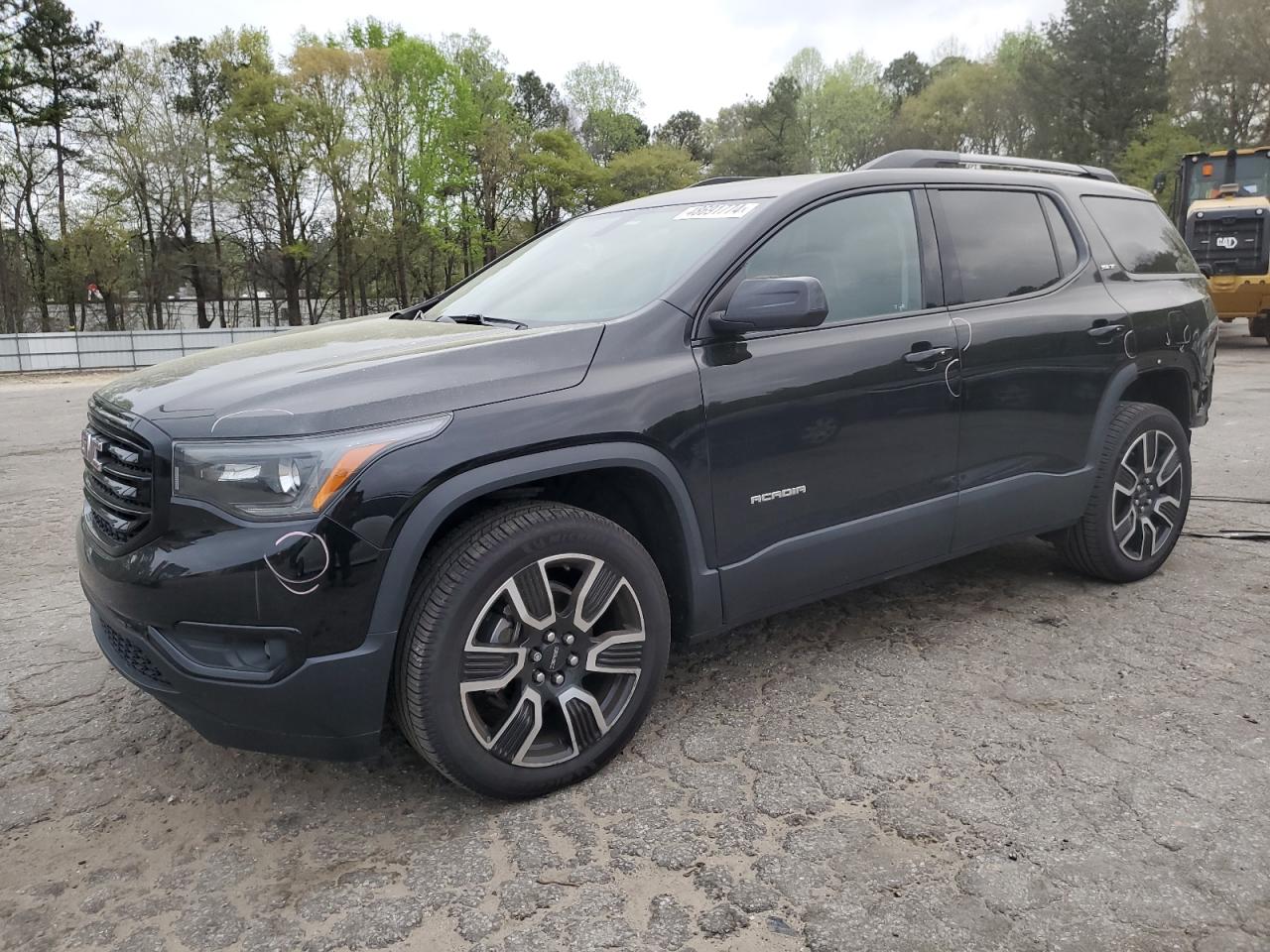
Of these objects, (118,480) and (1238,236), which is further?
(1238,236)

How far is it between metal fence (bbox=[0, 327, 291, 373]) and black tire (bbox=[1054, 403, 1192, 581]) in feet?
70.0

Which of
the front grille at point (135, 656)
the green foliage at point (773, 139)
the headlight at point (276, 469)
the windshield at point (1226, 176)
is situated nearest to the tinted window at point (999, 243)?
the headlight at point (276, 469)

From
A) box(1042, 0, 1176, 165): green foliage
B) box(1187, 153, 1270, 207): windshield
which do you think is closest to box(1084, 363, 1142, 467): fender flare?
box(1187, 153, 1270, 207): windshield

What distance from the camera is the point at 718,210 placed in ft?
11.1

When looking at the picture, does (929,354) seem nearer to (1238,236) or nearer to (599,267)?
(599,267)

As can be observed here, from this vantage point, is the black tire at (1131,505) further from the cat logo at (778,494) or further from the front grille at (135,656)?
the front grille at (135,656)

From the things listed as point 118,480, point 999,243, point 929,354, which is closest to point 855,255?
point 929,354

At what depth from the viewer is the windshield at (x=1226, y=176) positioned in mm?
17125

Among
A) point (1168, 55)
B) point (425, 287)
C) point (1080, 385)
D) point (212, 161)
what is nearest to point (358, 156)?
point (212, 161)

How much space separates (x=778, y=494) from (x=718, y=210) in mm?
1066

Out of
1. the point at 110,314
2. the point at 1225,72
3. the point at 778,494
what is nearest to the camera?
the point at 778,494

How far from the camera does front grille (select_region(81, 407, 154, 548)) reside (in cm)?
246

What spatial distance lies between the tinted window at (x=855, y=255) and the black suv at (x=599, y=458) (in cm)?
1

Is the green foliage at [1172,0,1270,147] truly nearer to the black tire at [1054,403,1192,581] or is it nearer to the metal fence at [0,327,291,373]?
the metal fence at [0,327,291,373]
